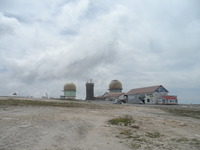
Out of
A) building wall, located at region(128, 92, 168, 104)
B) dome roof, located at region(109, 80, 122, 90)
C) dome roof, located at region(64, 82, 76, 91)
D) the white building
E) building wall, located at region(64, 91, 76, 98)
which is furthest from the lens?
dome roof, located at region(109, 80, 122, 90)

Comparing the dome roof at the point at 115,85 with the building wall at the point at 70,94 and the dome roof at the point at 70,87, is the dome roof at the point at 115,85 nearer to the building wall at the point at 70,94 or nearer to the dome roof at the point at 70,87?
the dome roof at the point at 70,87

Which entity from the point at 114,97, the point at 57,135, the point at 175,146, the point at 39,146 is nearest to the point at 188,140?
the point at 175,146

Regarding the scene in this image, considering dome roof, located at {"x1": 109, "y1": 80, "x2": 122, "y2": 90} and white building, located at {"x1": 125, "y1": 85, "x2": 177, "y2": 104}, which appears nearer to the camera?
white building, located at {"x1": 125, "y1": 85, "x2": 177, "y2": 104}

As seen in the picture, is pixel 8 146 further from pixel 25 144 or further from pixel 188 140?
pixel 188 140

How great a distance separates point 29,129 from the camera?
1045cm

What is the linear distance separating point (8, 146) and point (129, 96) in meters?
66.1

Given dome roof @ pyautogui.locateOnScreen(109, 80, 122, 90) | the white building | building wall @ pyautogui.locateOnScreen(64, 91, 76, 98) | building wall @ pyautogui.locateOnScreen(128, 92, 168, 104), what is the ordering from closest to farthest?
1. the white building
2. building wall @ pyautogui.locateOnScreen(128, 92, 168, 104)
3. building wall @ pyautogui.locateOnScreen(64, 91, 76, 98)
4. dome roof @ pyautogui.locateOnScreen(109, 80, 122, 90)

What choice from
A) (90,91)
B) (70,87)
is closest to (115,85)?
(90,91)

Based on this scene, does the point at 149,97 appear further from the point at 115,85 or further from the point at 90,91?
the point at 90,91

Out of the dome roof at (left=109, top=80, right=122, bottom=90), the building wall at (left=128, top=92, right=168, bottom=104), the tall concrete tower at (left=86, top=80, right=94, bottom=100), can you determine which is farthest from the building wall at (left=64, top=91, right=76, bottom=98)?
the building wall at (left=128, top=92, right=168, bottom=104)

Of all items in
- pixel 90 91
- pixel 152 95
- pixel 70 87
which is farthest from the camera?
pixel 90 91

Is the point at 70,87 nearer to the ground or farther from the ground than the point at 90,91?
farther from the ground

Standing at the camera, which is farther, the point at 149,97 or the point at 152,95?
the point at 149,97

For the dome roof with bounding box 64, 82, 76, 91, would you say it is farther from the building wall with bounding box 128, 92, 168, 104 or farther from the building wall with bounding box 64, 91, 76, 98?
the building wall with bounding box 128, 92, 168, 104
